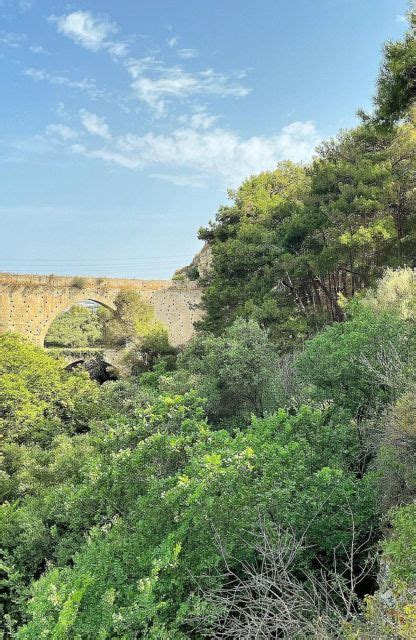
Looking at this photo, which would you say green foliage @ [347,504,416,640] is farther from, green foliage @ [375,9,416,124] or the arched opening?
the arched opening

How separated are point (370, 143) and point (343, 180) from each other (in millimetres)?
1759

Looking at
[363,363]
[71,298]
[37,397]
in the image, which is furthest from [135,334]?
[363,363]

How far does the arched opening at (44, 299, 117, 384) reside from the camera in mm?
28938

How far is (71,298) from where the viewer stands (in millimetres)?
28766

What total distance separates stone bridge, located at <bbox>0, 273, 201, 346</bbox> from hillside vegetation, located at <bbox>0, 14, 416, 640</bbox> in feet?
29.1

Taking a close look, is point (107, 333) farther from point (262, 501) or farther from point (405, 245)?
point (262, 501)

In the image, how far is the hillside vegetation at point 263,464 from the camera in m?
3.90

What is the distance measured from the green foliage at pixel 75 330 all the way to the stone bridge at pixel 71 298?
9359mm

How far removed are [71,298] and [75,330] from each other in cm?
1081

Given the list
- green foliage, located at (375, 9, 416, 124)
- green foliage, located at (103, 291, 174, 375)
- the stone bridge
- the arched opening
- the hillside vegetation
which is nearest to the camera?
the hillside vegetation

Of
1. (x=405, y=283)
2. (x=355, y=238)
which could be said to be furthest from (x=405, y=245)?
(x=405, y=283)

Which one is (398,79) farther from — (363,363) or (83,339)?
(83,339)

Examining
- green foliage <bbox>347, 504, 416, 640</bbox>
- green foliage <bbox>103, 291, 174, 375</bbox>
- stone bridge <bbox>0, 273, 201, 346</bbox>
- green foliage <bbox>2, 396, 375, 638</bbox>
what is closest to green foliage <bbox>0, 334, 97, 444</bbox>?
green foliage <bbox>103, 291, 174, 375</bbox>

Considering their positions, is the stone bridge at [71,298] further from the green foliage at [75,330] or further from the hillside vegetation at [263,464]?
the green foliage at [75,330]
